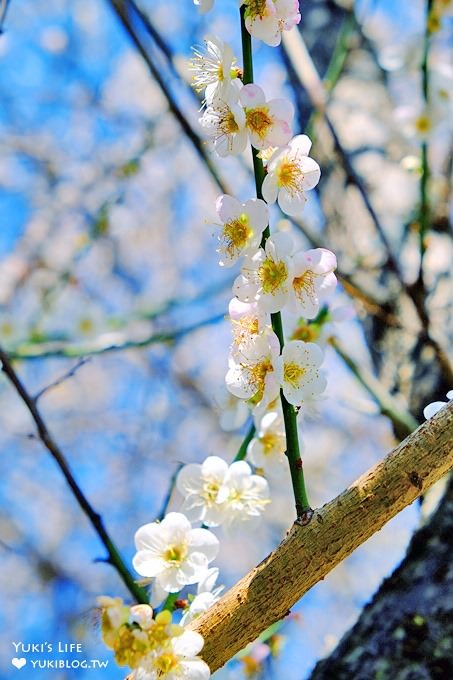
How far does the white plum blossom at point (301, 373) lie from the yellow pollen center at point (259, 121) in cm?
18

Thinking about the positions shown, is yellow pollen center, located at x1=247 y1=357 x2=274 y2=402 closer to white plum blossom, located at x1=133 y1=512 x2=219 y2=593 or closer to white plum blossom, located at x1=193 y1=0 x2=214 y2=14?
white plum blossom, located at x1=133 y1=512 x2=219 y2=593

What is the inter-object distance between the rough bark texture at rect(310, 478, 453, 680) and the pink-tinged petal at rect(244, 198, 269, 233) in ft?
1.96

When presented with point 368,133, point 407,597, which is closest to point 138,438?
point 368,133

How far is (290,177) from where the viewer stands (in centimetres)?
62

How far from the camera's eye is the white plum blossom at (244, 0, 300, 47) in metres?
0.59

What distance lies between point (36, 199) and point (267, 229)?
2.50m

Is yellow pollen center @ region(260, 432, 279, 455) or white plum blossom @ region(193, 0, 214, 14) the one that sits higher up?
white plum blossom @ region(193, 0, 214, 14)

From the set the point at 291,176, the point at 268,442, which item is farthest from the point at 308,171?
the point at 268,442

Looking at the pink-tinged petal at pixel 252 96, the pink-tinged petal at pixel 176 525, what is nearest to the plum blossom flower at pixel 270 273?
the pink-tinged petal at pixel 252 96

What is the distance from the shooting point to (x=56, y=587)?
271 centimetres

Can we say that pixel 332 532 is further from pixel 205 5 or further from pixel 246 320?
pixel 205 5

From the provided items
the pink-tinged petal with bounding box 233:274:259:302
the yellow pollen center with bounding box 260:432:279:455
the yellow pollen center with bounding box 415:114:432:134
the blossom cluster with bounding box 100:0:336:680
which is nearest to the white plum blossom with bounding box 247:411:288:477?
the yellow pollen center with bounding box 260:432:279:455

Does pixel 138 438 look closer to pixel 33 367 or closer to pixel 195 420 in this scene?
pixel 195 420

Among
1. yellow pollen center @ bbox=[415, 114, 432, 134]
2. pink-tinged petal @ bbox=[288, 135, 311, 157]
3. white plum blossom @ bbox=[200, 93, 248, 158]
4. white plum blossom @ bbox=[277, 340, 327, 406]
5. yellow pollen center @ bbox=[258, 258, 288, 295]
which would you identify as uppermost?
yellow pollen center @ bbox=[415, 114, 432, 134]
